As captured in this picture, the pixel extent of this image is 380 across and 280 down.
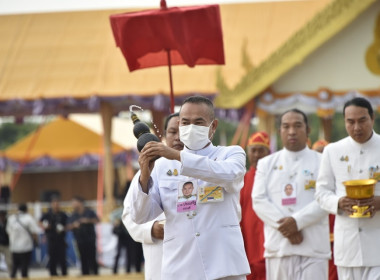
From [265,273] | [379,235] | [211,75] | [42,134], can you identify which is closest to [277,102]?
[211,75]

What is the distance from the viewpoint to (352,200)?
25.5 feet

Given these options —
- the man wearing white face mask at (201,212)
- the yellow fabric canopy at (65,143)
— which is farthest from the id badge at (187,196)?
the yellow fabric canopy at (65,143)

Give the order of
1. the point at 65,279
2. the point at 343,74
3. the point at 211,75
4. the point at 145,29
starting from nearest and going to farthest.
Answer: the point at 145,29 < the point at 65,279 < the point at 343,74 < the point at 211,75

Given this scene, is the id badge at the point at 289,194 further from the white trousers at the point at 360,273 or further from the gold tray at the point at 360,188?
the gold tray at the point at 360,188

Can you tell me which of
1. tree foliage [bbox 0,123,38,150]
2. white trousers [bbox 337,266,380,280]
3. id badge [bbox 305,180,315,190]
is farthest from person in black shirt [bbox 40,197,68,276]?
tree foliage [bbox 0,123,38,150]

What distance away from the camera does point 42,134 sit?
35.0 metres

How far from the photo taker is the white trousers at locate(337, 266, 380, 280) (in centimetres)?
793

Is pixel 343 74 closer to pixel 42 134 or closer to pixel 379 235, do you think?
pixel 379 235

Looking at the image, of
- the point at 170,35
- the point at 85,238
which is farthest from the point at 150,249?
the point at 85,238

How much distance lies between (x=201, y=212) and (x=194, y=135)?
469 millimetres

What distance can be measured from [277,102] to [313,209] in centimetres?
963

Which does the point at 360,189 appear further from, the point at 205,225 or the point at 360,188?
the point at 205,225

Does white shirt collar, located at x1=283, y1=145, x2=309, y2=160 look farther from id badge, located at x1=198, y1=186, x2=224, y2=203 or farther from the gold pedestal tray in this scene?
id badge, located at x1=198, y1=186, x2=224, y2=203

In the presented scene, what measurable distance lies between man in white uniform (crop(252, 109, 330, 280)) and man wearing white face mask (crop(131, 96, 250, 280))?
332cm
